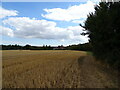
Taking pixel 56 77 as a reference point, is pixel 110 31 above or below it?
above

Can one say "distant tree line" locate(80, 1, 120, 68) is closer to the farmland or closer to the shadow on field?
the shadow on field

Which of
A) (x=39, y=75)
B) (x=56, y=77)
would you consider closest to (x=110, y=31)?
(x=56, y=77)

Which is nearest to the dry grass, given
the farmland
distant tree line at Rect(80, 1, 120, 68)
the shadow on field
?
the farmland

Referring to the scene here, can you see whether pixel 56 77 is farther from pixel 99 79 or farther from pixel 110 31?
pixel 110 31

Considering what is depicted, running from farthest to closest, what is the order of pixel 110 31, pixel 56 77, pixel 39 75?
pixel 110 31
pixel 39 75
pixel 56 77

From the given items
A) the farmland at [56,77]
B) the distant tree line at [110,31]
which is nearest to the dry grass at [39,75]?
the farmland at [56,77]

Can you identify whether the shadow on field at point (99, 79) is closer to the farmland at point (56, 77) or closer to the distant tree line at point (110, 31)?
the farmland at point (56, 77)

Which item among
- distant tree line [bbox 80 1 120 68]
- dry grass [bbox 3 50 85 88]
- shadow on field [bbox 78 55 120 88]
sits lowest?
shadow on field [bbox 78 55 120 88]

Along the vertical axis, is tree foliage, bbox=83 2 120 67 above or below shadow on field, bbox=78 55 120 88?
above

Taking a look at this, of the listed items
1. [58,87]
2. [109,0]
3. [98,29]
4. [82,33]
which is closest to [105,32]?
[98,29]

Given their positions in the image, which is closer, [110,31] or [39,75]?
[39,75]

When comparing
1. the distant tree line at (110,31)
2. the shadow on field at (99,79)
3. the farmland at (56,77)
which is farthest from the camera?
the distant tree line at (110,31)

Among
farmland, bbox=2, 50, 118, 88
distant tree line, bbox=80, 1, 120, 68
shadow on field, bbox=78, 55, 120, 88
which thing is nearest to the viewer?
farmland, bbox=2, 50, 118, 88

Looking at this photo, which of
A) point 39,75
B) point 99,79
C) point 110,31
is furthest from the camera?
point 110,31
